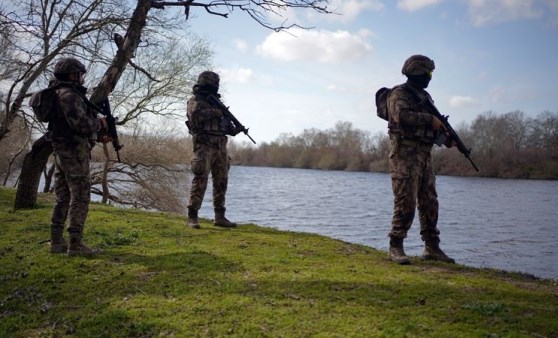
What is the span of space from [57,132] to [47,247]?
179cm

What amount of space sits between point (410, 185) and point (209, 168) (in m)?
3.88

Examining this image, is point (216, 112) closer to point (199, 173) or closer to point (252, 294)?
point (199, 173)

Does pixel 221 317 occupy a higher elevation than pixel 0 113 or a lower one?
lower

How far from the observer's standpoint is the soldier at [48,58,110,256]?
5668mm

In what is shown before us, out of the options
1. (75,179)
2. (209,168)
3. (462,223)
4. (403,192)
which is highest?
(209,168)

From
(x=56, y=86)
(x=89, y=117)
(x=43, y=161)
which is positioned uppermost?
(x=56, y=86)

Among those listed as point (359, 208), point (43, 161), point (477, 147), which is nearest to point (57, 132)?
point (43, 161)

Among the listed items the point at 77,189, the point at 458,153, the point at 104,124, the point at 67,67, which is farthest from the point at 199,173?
the point at 458,153

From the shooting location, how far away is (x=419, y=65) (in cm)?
600

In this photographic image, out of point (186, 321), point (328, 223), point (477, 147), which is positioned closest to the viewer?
point (186, 321)

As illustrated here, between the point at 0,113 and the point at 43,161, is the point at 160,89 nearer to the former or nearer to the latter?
the point at 0,113

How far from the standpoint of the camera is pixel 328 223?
20656 millimetres

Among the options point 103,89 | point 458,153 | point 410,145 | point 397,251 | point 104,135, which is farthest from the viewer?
point 458,153

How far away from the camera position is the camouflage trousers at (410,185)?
5934 millimetres
